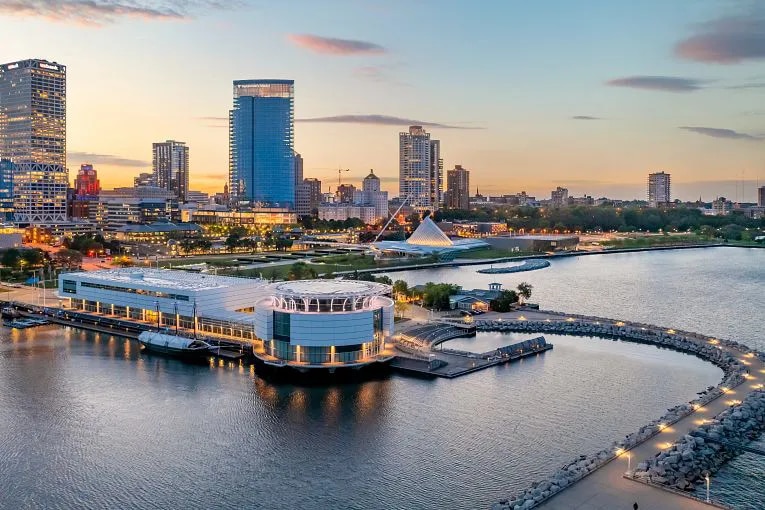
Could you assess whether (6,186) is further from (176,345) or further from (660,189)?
(660,189)

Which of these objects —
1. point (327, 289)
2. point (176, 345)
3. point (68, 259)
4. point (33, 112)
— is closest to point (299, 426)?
point (327, 289)

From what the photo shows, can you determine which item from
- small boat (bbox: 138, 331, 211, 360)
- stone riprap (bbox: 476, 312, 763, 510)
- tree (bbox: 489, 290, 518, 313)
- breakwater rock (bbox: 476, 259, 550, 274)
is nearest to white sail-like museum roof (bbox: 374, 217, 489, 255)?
breakwater rock (bbox: 476, 259, 550, 274)

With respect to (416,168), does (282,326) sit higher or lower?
lower

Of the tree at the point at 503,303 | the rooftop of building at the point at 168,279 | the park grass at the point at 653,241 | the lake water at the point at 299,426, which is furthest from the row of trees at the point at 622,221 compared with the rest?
the lake water at the point at 299,426

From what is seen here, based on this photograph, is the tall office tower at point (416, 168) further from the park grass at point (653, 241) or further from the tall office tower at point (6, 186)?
the tall office tower at point (6, 186)

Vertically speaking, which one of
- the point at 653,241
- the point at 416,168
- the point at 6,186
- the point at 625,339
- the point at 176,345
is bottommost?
the point at 625,339

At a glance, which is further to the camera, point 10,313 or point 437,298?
point 437,298

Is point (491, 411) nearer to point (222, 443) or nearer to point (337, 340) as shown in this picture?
point (337, 340)
